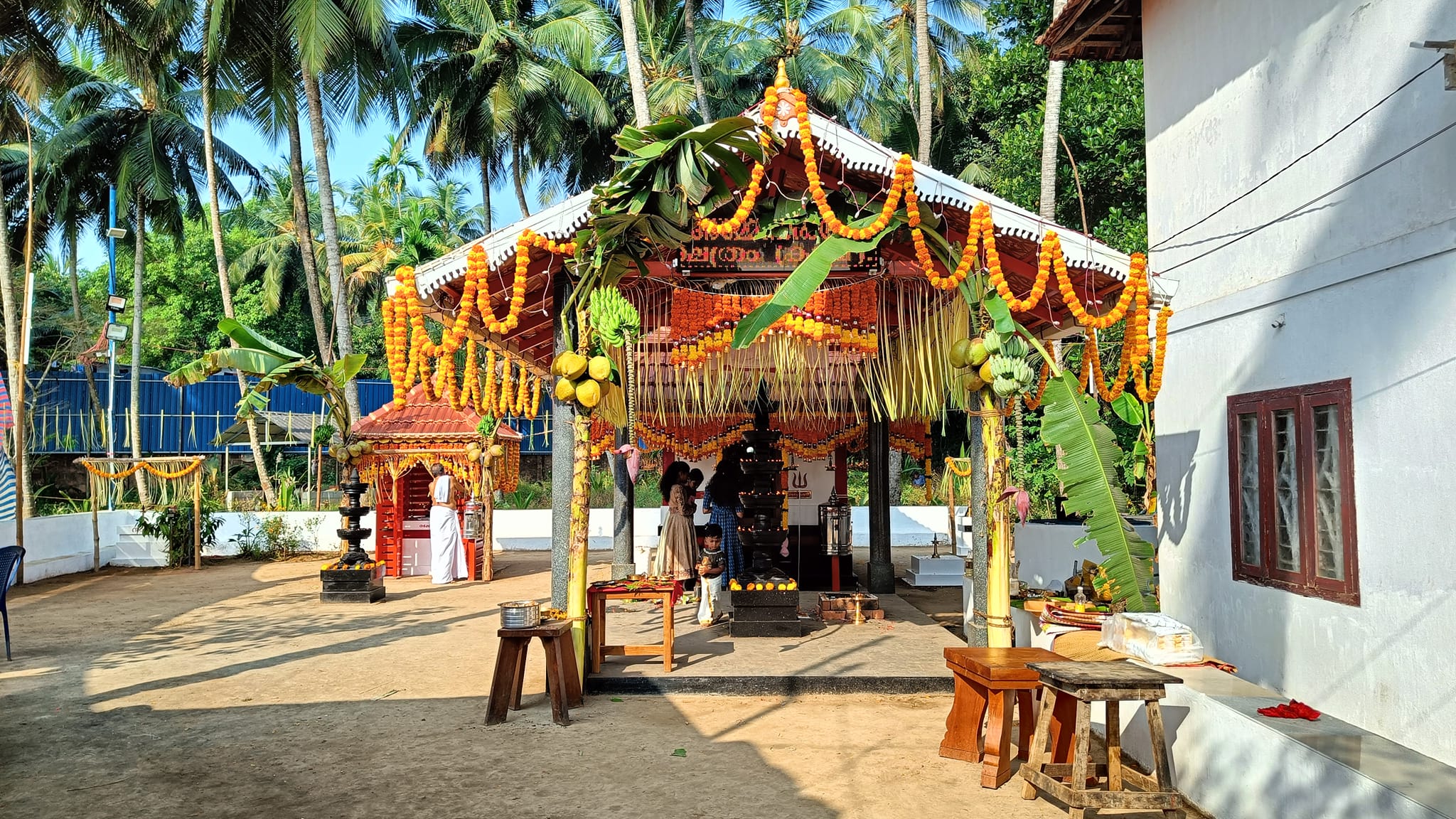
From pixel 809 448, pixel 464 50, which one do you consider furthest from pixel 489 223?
pixel 809 448

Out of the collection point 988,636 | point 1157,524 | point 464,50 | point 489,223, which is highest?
point 464,50

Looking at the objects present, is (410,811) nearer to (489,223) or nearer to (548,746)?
(548,746)

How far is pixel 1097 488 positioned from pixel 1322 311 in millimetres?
1893

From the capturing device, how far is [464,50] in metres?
23.8

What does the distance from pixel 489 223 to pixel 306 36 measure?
11028mm

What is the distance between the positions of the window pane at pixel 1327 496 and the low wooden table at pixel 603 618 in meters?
4.36

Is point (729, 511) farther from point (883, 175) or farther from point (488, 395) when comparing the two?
point (883, 175)

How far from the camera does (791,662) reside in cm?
800

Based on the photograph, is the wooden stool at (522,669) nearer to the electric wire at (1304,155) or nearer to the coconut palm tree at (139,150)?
the electric wire at (1304,155)

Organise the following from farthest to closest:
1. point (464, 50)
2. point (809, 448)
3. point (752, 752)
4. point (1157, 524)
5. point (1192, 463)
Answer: point (464, 50) → point (809, 448) → point (1157, 524) → point (1192, 463) → point (752, 752)

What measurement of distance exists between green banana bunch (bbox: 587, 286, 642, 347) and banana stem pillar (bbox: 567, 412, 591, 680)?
69 cm

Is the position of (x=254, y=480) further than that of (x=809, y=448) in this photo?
Yes

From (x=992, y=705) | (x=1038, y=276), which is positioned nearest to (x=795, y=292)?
(x=1038, y=276)

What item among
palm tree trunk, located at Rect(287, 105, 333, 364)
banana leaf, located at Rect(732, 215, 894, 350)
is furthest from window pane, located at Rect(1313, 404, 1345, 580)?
palm tree trunk, located at Rect(287, 105, 333, 364)
